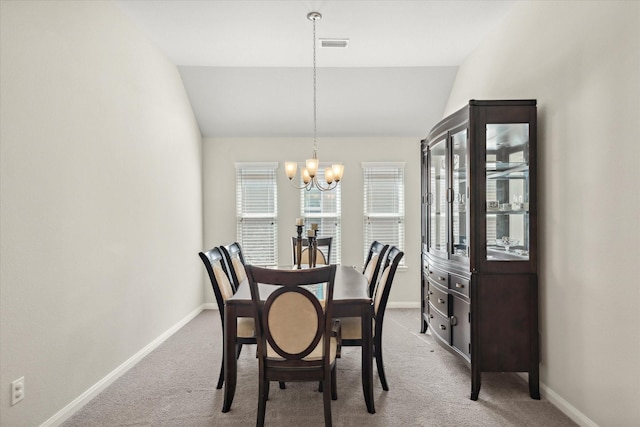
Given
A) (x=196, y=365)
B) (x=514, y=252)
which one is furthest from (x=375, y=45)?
(x=196, y=365)

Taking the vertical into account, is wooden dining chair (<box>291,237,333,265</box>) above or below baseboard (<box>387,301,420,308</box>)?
above

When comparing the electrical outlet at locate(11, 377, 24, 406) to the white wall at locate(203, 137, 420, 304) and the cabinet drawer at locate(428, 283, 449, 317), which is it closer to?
the cabinet drawer at locate(428, 283, 449, 317)

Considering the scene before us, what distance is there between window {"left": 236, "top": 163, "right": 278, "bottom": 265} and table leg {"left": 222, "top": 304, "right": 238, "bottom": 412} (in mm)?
2995

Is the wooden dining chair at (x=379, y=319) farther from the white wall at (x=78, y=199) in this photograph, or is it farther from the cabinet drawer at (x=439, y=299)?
the white wall at (x=78, y=199)

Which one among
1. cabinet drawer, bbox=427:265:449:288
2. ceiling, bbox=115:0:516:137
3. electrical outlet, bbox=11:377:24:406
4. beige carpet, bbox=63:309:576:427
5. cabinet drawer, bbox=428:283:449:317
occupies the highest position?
ceiling, bbox=115:0:516:137

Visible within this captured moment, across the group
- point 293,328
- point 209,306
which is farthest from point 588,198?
point 209,306

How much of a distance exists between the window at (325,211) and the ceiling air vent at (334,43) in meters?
1.90

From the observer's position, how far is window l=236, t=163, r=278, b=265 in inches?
220

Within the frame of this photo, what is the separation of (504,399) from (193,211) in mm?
4086

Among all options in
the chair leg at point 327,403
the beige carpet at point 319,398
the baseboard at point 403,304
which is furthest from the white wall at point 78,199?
the baseboard at point 403,304

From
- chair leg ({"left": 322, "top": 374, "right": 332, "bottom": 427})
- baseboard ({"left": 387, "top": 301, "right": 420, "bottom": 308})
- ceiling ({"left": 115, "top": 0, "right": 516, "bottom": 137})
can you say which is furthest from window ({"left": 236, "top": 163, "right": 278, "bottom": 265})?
chair leg ({"left": 322, "top": 374, "right": 332, "bottom": 427})

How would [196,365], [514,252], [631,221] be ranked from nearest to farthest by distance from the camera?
[631,221]
[514,252]
[196,365]

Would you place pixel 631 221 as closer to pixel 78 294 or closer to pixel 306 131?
pixel 78 294

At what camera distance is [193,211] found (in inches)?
205
